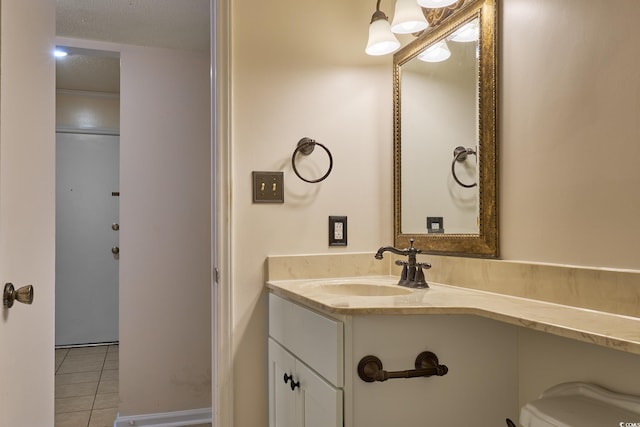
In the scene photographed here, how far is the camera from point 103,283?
424 cm

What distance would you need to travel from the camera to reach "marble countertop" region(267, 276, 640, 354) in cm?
85

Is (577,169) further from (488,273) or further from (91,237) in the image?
(91,237)

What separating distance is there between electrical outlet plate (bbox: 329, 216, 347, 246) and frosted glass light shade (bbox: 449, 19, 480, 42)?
0.76 metres

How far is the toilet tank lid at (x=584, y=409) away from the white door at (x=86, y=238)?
3.97 m

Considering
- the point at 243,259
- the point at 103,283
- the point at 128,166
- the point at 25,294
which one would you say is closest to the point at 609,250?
the point at 243,259

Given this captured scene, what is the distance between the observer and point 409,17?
5.24 feet

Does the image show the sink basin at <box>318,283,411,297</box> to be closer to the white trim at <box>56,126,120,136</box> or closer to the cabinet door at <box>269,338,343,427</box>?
the cabinet door at <box>269,338,343,427</box>

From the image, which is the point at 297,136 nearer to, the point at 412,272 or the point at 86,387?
the point at 412,272

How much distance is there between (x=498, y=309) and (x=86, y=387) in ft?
10.0

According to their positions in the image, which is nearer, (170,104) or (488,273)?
(488,273)

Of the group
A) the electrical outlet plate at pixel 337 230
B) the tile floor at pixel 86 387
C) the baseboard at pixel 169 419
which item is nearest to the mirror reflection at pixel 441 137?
the electrical outlet plate at pixel 337 230

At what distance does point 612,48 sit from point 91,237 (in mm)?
4207

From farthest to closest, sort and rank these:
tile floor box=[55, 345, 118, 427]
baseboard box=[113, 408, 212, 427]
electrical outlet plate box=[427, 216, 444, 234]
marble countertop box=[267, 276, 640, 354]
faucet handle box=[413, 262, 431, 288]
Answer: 1. tile floor box=[55, 345, 118, 427]
2. baseboard box=[113, 408, 212, 427]
3. electrical outlet plate box=[427, 216, 444, 234]
4. faucet handle box=[413, 262, 431, 288]
5. marble countertop box=[267, 276, 640, 354]

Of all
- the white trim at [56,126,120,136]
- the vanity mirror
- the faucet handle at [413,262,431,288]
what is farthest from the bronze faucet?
the white trim at [56,126,120,136]
